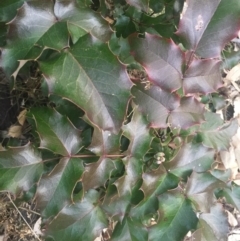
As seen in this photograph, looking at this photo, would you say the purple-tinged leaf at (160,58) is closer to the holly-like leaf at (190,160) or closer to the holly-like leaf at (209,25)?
the holly-like leaf at (209,25)

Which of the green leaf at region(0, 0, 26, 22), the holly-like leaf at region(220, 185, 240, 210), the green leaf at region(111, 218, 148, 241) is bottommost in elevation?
the holly-like leaf at region(220, 185, 240, 210)

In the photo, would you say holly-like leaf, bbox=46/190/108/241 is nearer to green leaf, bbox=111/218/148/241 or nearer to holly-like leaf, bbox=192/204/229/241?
green leaf, bbox=111/218/148/241

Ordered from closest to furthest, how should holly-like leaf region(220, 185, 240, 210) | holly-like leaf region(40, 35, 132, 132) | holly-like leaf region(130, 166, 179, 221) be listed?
holly-like leaf region(40, 35, 132, 132), holly-like leaf region(130, 166, 179, 221), holly-like leaf region(220, 185, 240, 210)

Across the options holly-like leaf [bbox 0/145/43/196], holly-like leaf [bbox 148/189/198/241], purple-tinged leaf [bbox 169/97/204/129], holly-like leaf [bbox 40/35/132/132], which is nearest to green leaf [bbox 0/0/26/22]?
holly-like leaf [bbox 40/35/132/132]

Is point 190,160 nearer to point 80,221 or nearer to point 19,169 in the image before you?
point 80,221

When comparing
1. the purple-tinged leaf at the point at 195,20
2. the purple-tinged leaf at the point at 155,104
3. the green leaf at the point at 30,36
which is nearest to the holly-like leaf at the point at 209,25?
the purple-tinged leaf at the point at 195,20

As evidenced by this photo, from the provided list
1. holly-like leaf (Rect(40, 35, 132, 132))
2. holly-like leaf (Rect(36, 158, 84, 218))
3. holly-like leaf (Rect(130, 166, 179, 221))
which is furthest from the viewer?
holly-like leaf (Rect(130, 166, 179, 221))
